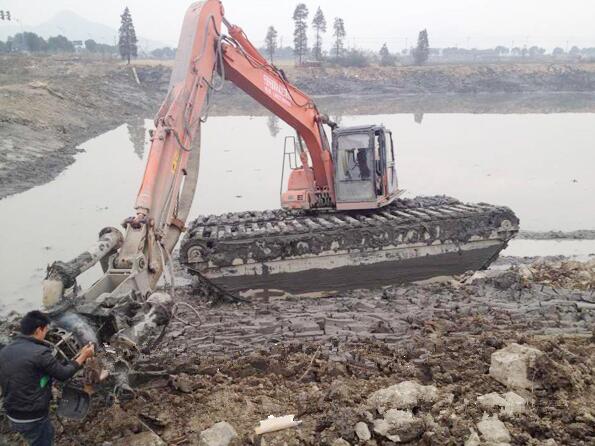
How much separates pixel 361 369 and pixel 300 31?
247 ft

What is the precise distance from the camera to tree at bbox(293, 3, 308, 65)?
72.2 metres

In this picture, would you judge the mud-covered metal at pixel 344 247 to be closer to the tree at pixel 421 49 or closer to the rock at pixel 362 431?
the rock at pixel 362 431

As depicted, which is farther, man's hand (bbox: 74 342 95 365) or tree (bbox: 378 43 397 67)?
tree (bbox: 378 43 397 67)

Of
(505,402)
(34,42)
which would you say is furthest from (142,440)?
(34,42)

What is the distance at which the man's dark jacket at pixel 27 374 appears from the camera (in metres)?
3.76

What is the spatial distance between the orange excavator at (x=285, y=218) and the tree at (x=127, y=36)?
5309 cm

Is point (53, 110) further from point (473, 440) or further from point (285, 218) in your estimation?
point (473, 440)

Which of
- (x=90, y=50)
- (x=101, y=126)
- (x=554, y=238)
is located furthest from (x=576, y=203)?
(x=90, y=50)

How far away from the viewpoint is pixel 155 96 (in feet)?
150

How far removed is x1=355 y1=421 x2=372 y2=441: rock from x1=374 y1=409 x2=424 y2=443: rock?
2.9 inches

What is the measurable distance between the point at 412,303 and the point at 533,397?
9.76 feet

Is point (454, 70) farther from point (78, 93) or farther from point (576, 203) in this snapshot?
point (576, 203)

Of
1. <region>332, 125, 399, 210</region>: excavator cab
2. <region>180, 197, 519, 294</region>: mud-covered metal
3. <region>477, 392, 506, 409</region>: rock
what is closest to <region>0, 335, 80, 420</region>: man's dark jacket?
<region>477, 392, 506, 409</region>: rock

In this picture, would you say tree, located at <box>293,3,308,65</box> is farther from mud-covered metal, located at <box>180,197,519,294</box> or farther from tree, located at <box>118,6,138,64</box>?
mud-covered metal, located at <box>180,197,519,294</box>
